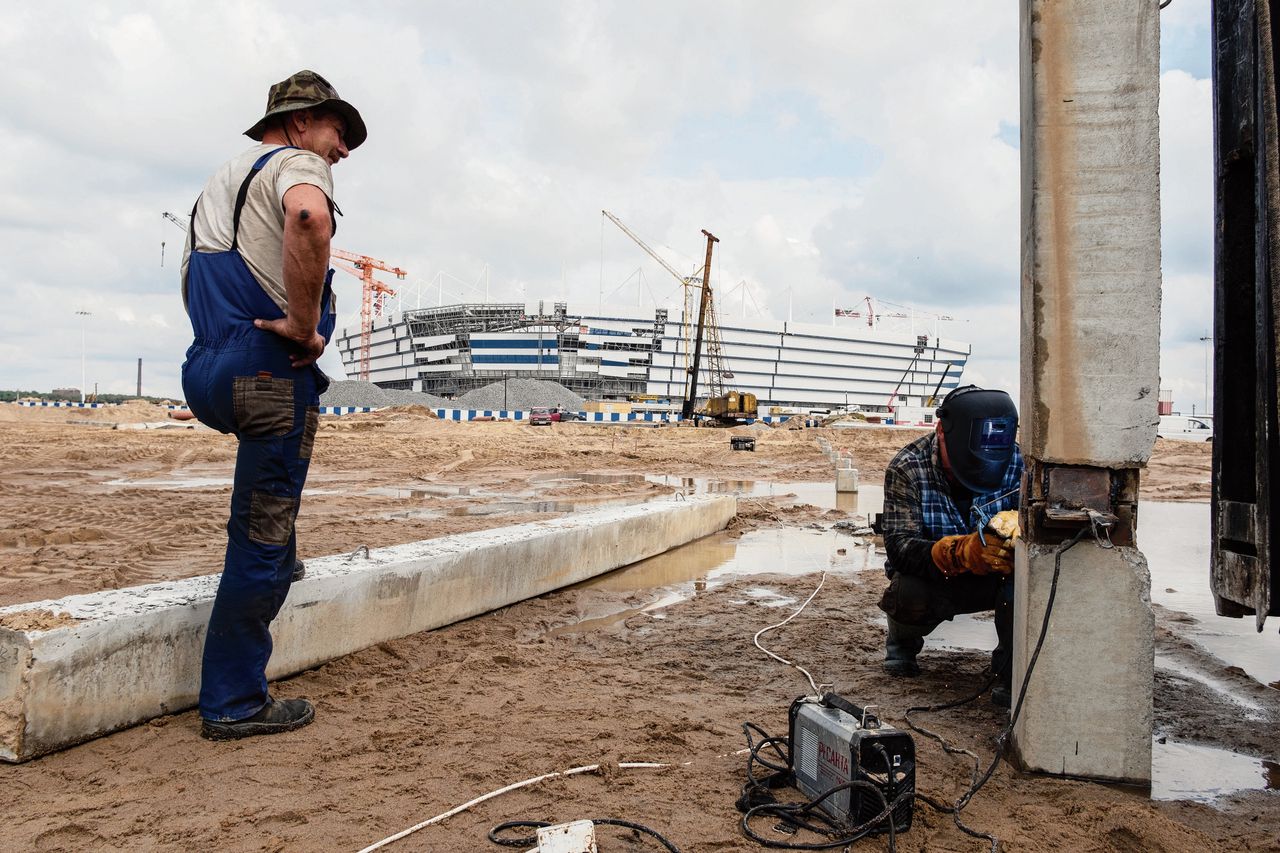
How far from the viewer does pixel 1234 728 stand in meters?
3.12

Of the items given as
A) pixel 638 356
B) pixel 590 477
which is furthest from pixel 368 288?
pixel 590 477

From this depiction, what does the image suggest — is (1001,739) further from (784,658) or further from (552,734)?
(552,734)

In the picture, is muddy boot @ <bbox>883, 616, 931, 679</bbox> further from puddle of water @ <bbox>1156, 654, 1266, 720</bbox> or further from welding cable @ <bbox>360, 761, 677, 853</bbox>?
welding cable @ <bbox>360, 761, 677, 853</bbox>

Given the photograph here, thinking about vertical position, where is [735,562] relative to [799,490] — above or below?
below

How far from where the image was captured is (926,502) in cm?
368

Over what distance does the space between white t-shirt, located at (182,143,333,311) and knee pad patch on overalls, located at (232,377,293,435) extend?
0.27m

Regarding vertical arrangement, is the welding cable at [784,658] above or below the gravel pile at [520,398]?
below

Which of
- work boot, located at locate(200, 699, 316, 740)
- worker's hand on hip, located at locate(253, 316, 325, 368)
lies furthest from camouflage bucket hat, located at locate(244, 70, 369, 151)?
work boot, located at locate(200, 699, 316, 740)

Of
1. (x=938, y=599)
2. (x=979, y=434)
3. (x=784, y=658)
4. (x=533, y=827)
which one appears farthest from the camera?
(x=784, y=658)

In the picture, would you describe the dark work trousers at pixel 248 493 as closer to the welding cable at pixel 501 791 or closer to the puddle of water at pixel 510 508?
the welding cable at pixel 501 791

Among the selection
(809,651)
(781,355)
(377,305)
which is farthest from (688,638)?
(377,305)

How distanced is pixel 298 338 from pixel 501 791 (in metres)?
1.56

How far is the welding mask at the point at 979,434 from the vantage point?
3445mm

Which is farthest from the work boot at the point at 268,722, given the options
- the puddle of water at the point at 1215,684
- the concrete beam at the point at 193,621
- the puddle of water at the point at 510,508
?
the puddle of water at the point at 510,508
